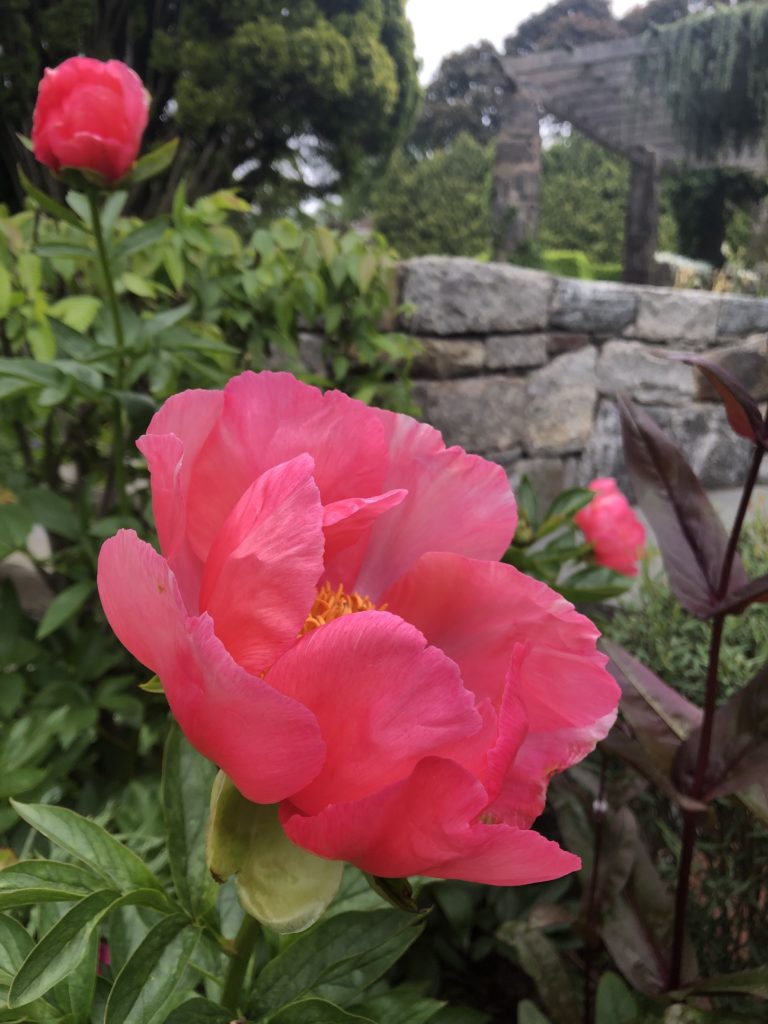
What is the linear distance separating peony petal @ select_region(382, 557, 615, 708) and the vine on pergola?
970cm

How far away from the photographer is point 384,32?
7.99 m

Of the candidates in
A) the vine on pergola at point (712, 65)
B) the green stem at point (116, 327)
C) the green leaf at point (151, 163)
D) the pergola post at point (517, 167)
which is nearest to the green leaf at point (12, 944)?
the green stem at point (116, 327)

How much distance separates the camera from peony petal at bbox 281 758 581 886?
297 millimetres

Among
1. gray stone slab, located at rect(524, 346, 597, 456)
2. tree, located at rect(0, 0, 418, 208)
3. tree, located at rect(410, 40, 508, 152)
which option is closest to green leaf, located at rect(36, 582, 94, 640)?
gray stone slab, located at rect(524, 346, 597, 456)

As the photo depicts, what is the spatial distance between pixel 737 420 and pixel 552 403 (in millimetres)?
2722

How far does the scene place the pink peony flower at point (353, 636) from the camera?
30cm

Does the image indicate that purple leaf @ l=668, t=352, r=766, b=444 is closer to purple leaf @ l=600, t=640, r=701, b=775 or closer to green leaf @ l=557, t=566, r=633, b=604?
purple leaf @ l=600, t=640, r=701, b=775

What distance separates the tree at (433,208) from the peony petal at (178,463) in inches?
510

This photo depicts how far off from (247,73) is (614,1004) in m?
7.73

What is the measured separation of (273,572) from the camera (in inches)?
12.5

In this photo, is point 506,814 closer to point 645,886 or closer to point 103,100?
point 645,886

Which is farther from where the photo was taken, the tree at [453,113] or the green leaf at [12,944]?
the tree at [453,113]

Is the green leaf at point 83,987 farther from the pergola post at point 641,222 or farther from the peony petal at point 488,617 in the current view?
the pergola post at point 641,222

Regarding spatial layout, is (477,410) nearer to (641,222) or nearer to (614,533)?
(614,533)
